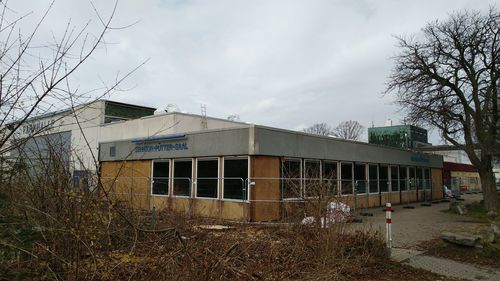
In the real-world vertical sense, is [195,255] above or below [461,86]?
below

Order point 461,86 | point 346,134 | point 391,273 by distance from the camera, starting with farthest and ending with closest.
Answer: point 346,134 < point 461,86 < point 391,273

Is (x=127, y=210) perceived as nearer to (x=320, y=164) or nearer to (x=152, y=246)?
(x=152, y=246)

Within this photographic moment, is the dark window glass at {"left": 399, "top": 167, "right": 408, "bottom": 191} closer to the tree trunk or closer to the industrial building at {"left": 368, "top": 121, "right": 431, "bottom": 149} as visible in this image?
the tree trunk

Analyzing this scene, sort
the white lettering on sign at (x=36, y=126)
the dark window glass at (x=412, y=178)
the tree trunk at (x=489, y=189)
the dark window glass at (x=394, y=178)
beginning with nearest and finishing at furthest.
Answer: the white lettering on sign at (x=36, y=126)
the tree trunk at (x=489, y=189)
the dark window glass at (x=394, y=178)
the dark window glass at (x=412, y=178)

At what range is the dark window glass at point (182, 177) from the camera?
19.9m

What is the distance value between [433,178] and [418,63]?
15.6 m

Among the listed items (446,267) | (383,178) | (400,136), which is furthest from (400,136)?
(446,267)

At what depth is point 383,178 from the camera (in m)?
27.2

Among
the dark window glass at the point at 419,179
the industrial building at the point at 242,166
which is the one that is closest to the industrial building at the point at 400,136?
the dark window glass at the point at 419,179

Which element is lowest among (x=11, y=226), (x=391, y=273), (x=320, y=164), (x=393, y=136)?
(x=391, y=273)

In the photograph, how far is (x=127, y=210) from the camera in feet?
22.5

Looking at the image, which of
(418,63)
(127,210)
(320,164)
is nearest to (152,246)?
(127,210)

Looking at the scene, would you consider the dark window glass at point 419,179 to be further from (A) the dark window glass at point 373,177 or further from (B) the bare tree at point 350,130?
(B) the bare tree at point 350,130

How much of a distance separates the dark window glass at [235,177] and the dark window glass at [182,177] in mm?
2111
